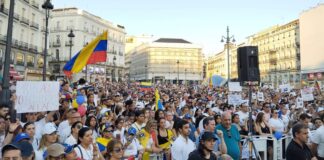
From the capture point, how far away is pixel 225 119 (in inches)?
236

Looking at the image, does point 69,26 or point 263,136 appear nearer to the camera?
point 263,136

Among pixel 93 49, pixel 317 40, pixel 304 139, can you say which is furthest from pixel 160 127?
pixel 317 40

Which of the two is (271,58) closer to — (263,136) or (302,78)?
(302,78)

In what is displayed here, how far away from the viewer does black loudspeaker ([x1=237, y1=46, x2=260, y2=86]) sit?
7.48 meters

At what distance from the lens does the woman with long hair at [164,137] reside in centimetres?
608

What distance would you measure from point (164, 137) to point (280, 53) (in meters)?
72.4

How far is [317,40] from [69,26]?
4981 centimetres

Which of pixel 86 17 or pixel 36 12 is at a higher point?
pixel 86 17

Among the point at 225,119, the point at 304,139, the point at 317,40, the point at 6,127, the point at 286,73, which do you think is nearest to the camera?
the point at 304,139

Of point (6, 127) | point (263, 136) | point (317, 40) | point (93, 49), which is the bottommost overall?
point (263, 136)

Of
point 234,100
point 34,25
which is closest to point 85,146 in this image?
point 234,100

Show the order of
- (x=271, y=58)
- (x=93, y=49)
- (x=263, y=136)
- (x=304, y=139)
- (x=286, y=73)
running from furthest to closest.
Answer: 1. (x=271, y=58)
2. (x=286, y=73)
3. (x=93, y=49)
4. (x=263, y=136)
5. (x=304, y=139)

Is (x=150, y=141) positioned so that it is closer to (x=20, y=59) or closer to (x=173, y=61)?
(x=20, y=59)

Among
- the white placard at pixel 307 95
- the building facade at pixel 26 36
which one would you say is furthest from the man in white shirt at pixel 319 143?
the building facade at pixel 26 36
